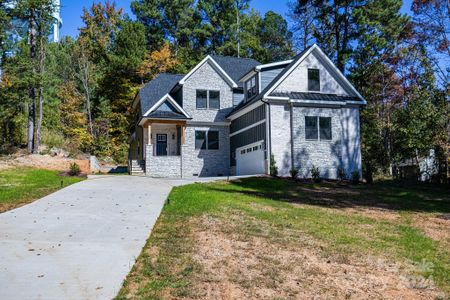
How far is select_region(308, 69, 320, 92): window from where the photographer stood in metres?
25.2

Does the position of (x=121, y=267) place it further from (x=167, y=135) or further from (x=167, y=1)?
(x=167, y=1)

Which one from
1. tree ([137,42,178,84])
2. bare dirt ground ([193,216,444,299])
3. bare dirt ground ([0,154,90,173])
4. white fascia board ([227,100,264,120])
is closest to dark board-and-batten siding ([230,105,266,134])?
white fascia board ([227,100,264,120])

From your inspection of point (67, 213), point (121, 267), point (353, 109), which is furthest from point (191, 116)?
point (121, 267)

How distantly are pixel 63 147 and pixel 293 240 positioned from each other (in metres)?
28.9

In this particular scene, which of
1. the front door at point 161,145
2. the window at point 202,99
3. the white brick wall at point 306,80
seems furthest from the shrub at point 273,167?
the front door at point 161,145

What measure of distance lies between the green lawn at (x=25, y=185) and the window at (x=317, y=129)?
482 inches

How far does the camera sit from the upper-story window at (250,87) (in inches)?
1056

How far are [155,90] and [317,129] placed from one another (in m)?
12.3

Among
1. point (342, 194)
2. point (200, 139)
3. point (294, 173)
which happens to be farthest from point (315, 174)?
point (200, 139)

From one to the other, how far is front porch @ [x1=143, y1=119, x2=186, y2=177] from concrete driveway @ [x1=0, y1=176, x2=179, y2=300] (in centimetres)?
1240

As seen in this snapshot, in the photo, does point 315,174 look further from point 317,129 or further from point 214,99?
point 214,99

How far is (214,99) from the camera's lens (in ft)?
96.0

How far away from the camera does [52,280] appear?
616 centimetres

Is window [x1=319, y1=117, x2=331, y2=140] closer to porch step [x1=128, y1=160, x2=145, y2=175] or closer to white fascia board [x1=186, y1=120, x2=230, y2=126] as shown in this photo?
white fascia board [x1=186, y1=120, x2=230, y2=126]
